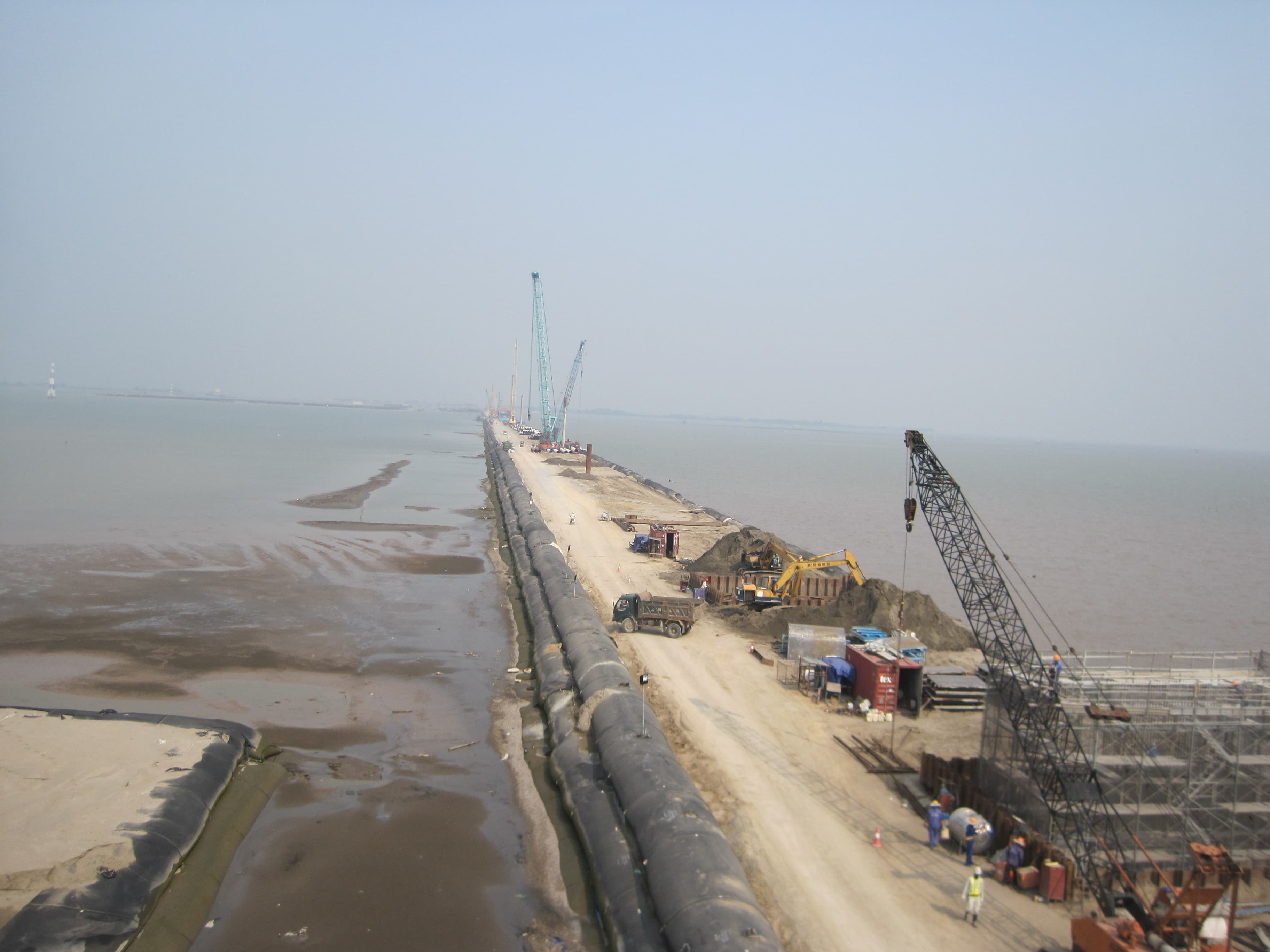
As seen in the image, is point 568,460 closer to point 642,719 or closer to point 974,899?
point 642,719

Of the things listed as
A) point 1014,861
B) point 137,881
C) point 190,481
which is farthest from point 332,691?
point 190,481

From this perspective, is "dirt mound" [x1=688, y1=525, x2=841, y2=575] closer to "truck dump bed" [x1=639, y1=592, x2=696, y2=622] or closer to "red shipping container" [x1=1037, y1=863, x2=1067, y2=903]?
"truck dump bed" [x1=639, y1=592, x2=696, y2=622]

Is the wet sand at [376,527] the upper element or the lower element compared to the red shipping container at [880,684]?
lower

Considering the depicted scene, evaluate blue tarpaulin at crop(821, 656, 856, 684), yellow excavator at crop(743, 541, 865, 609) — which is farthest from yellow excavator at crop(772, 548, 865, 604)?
blue tarpaulin at crop(821, 656, 856, 684)

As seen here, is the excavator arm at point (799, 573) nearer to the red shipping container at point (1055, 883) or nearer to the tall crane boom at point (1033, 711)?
the tall crane boom at point (1033, 711)

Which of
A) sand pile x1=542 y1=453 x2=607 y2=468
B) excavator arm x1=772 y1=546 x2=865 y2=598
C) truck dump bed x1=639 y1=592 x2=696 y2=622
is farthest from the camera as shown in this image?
sand pile x1=542 y1=453 x2=607 y2=468

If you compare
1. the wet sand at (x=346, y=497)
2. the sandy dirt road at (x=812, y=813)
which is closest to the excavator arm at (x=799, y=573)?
the sandy dirt road at (x=812, y=813)
